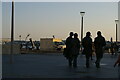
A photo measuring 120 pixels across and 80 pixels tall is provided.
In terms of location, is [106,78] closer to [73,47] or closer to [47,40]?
[73,47]

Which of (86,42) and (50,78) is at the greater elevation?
(86,42)

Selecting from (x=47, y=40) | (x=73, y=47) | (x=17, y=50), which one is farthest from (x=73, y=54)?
(x=47, y=40)

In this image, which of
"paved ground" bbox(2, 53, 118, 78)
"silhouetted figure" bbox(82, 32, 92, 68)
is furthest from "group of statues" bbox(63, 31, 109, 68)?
"paved ground" bbox(2, 53, 118, 78)

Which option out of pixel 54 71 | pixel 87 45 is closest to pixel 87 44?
pixel 87 45

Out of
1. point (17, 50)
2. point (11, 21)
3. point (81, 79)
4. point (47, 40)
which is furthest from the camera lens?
point (47, 40)

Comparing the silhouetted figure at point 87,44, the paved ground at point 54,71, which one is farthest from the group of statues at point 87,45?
the paved ground at point 54,71

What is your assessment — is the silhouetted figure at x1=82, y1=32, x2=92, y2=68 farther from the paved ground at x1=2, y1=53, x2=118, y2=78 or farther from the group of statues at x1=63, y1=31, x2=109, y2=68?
the paved ground at x1=2, y1=53, x2=118, y2=78

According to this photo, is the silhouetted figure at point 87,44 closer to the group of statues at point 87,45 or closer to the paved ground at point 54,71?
the group of statues at point 87,45

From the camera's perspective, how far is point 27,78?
13.0 metres

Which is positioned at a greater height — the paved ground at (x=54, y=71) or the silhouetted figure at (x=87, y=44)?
the silhouetted figure at (x=87, y=44)

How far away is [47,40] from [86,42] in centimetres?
3868

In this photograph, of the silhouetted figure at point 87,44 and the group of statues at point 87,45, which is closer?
Result: the group of statues at point 87,45

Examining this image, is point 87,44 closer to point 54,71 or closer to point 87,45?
point 87,45

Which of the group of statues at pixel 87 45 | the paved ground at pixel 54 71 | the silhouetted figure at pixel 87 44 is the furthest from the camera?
the silhouetted figure at pixel 87 44
